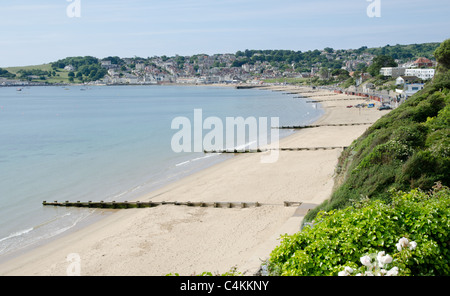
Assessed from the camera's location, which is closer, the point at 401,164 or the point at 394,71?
the point at 401,164

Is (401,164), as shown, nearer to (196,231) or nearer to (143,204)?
(196,231)

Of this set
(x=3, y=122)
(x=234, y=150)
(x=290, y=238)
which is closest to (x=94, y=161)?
(x=234, y=150)

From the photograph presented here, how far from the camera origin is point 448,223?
6.32m

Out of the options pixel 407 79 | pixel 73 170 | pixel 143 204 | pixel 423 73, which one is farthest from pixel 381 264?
pixel 423 73

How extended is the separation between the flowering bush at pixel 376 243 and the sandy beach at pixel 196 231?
2.52m

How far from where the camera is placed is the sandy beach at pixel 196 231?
13.5m

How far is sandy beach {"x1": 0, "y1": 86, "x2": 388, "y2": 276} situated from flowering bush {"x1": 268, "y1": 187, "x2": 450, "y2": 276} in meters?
2.52

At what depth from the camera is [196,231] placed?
16.3m

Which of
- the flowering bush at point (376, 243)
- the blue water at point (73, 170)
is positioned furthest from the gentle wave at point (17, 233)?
the flowering bush at point (376, 243)

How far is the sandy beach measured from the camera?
532 inches

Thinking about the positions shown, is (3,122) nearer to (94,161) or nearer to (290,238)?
(94,161)

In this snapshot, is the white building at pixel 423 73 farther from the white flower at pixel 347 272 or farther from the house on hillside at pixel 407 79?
the white flower at pixel 347 272

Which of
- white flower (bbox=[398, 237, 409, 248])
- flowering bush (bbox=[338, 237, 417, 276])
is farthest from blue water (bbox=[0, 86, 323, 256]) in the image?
white flower (bbox=[398, 237, 409, 248])

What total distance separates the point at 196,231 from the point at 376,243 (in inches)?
432
